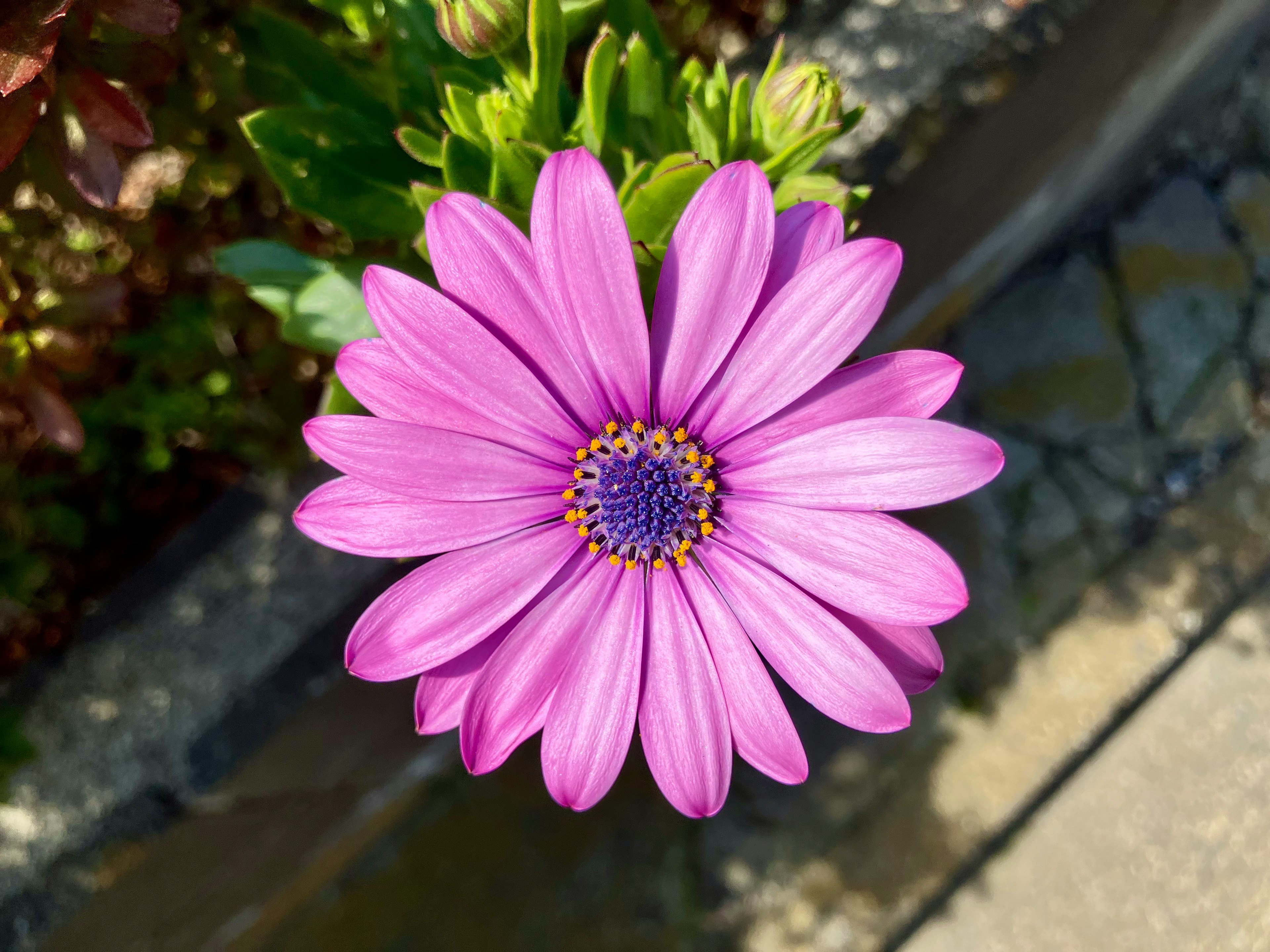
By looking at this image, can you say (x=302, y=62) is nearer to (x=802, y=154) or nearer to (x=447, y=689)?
(x=802, y=154)

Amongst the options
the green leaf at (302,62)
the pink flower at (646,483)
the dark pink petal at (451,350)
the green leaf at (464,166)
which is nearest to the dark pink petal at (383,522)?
the pink flower at (646,483)

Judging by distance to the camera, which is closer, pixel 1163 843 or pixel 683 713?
pixel 683 713

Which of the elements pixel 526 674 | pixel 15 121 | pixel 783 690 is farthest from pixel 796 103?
pixel 783 690

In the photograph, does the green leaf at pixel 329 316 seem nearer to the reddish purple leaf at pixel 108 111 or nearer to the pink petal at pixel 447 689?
the reddish purple leaf at pixel 108 111

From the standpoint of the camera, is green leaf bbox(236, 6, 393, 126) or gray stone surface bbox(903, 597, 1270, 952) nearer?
green leaf bbox(236, 6, 393, 126)

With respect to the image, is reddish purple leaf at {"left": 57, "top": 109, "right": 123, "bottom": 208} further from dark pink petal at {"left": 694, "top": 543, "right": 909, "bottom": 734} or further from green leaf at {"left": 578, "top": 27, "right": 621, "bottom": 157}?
dark pink petal at {"left": 694, "top": 543, "right": 909, "bottom": 734}

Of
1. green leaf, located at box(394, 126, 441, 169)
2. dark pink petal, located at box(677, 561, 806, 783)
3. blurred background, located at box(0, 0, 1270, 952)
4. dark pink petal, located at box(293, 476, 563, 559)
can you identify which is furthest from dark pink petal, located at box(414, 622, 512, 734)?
green leaf, located at box(394, 126, 441, 169)
